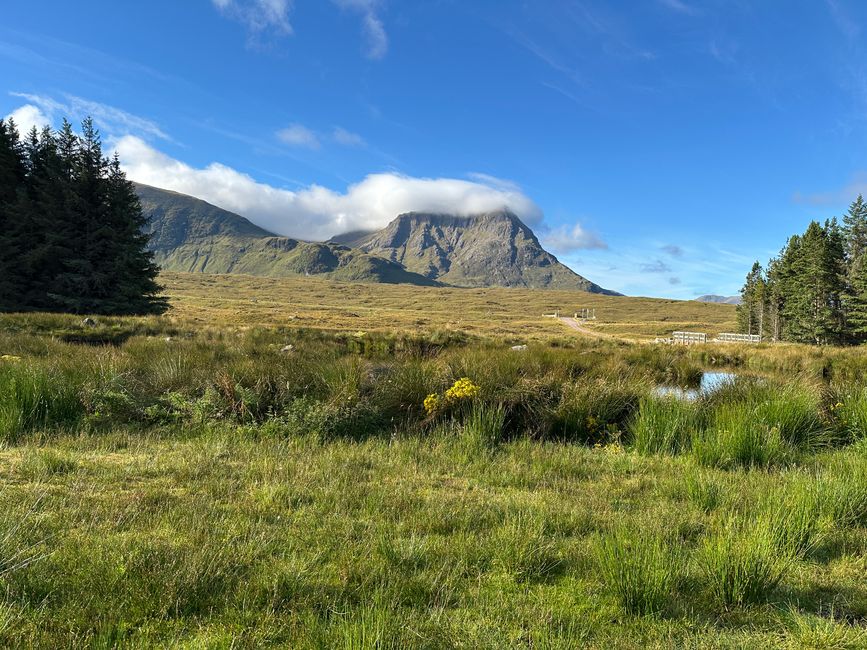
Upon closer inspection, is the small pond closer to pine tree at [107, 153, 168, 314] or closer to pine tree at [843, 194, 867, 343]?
pine tree at [107, 153, 168, 314]

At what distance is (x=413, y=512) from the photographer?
3.47 metres

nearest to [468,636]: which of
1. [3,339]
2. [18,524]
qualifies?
[18,524]

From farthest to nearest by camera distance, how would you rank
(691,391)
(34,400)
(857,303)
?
(857,303) < (691,391) < (34,400)

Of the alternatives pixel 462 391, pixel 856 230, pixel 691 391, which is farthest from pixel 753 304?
pixel 462 391

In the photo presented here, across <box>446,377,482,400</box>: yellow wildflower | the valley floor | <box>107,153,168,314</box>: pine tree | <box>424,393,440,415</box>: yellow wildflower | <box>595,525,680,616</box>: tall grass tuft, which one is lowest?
the valley floor

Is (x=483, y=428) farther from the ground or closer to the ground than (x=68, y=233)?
closer to the ground

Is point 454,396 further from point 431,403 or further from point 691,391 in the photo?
point 691,391

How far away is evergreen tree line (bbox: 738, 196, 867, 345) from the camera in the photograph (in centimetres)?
4372

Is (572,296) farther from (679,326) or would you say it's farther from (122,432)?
(122,432)

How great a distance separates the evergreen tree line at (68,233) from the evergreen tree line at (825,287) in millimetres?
55822

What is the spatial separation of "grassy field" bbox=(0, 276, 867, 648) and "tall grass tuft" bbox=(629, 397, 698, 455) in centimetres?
5

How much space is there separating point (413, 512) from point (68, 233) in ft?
94.8

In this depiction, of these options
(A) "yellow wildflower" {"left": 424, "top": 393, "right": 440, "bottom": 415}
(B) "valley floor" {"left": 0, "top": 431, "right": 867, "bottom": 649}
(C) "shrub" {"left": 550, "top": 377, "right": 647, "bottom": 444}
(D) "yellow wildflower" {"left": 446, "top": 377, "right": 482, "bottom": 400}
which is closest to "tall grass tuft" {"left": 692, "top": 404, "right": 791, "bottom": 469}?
(B) "valley floor" {"left": 0, "top": 431, "right": 867, "bottom": 649}

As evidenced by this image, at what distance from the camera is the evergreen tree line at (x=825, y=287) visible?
143 ft
